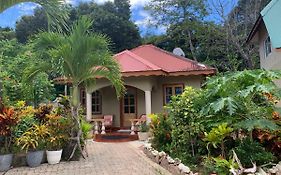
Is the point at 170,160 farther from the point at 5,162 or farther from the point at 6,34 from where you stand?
the point at 6,34

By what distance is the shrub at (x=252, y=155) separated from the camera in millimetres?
5980

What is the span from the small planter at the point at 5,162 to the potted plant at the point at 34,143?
0.41 meters

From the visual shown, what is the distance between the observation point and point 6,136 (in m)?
7.91

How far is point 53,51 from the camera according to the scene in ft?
28.0

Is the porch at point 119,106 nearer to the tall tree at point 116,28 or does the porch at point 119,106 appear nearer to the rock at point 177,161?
the rock at point 177,161

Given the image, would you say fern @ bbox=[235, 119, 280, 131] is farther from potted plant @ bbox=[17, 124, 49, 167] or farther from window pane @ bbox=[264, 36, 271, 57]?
window pane @ bbox=[264, 36, 271, 57]

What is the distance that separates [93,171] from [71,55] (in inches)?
141

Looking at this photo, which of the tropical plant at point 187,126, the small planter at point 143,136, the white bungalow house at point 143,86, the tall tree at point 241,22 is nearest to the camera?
the tropical plant at point 187,126

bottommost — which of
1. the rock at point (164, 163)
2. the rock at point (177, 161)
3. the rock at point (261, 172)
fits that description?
the rock at point (164, 163)

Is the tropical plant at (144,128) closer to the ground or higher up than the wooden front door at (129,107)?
closer to the ground

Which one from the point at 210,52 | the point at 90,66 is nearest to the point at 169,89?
the point at 90,66

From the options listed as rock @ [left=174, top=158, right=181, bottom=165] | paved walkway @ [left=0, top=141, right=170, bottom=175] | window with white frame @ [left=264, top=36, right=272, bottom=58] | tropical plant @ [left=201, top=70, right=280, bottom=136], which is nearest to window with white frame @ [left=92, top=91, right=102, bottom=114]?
paved walkway @ [left=0, top=141, right=170, bottom=175]

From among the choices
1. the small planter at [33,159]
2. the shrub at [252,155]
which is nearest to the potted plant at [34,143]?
the small planter at [33,159]

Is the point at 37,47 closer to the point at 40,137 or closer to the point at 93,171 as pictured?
the point at 40,137
